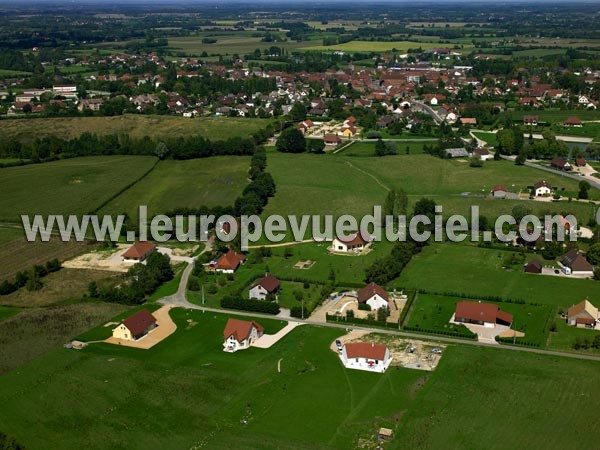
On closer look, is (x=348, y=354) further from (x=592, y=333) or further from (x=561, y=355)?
(x=592, y=333)

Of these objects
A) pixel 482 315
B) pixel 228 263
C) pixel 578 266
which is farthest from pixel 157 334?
pixel 578 266

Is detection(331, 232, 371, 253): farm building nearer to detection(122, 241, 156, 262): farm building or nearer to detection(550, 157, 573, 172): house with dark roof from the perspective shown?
detection(122, 241, 156, 262): farm building

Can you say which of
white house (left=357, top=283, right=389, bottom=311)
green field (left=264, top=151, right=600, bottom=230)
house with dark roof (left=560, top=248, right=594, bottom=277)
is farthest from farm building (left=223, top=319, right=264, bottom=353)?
green field (left=264, top=151, right=600, bottom=230)

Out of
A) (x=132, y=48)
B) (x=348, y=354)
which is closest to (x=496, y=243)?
(x=348, y=354)

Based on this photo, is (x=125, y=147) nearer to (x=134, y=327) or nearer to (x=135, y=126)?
(x=135, y=126)

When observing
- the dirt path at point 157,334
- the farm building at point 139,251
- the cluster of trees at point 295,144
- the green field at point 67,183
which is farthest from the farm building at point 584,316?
the cluster of trees at point 295,144
